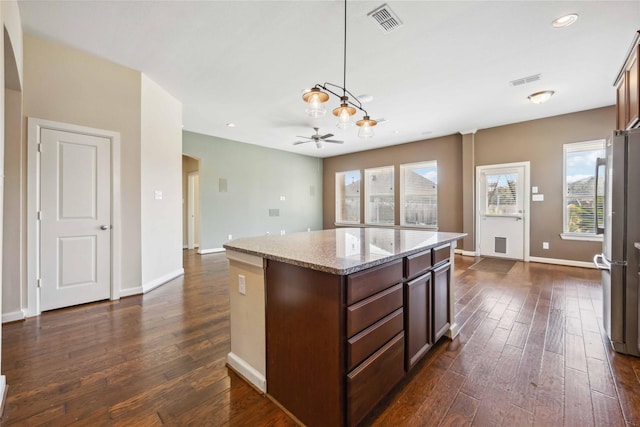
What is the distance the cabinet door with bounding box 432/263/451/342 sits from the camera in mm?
2029

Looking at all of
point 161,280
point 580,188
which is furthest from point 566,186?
point 161,280

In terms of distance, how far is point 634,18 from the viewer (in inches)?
95.0

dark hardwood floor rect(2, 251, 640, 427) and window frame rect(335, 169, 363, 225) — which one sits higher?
window frame rect(335, 169, 363, 225)

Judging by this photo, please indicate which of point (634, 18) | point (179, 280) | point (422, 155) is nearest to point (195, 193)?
point (179, 280)

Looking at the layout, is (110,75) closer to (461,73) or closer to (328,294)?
(328,294)

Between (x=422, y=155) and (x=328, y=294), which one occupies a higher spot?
(x=422, y=155)

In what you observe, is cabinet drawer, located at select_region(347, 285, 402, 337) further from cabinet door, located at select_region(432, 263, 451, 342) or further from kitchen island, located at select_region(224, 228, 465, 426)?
cabinet door, located at select_region(432, 263, 451, 342)

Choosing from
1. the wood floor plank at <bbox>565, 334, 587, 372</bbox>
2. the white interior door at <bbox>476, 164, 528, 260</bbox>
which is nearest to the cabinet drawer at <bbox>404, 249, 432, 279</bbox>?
the wood floor plank at <bbox>565, 334, 587, 372</bbox>

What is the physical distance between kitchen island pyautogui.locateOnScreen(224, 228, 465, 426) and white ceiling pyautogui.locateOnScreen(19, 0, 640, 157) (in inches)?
82.3

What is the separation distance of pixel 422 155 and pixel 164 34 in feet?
18.9

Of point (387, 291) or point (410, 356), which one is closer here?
point (387, 291)

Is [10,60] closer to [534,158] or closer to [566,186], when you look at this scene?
[534,158]

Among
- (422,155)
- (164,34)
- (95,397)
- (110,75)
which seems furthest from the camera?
(422,155)

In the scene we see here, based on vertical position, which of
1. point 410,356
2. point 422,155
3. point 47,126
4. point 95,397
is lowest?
point 95,397
